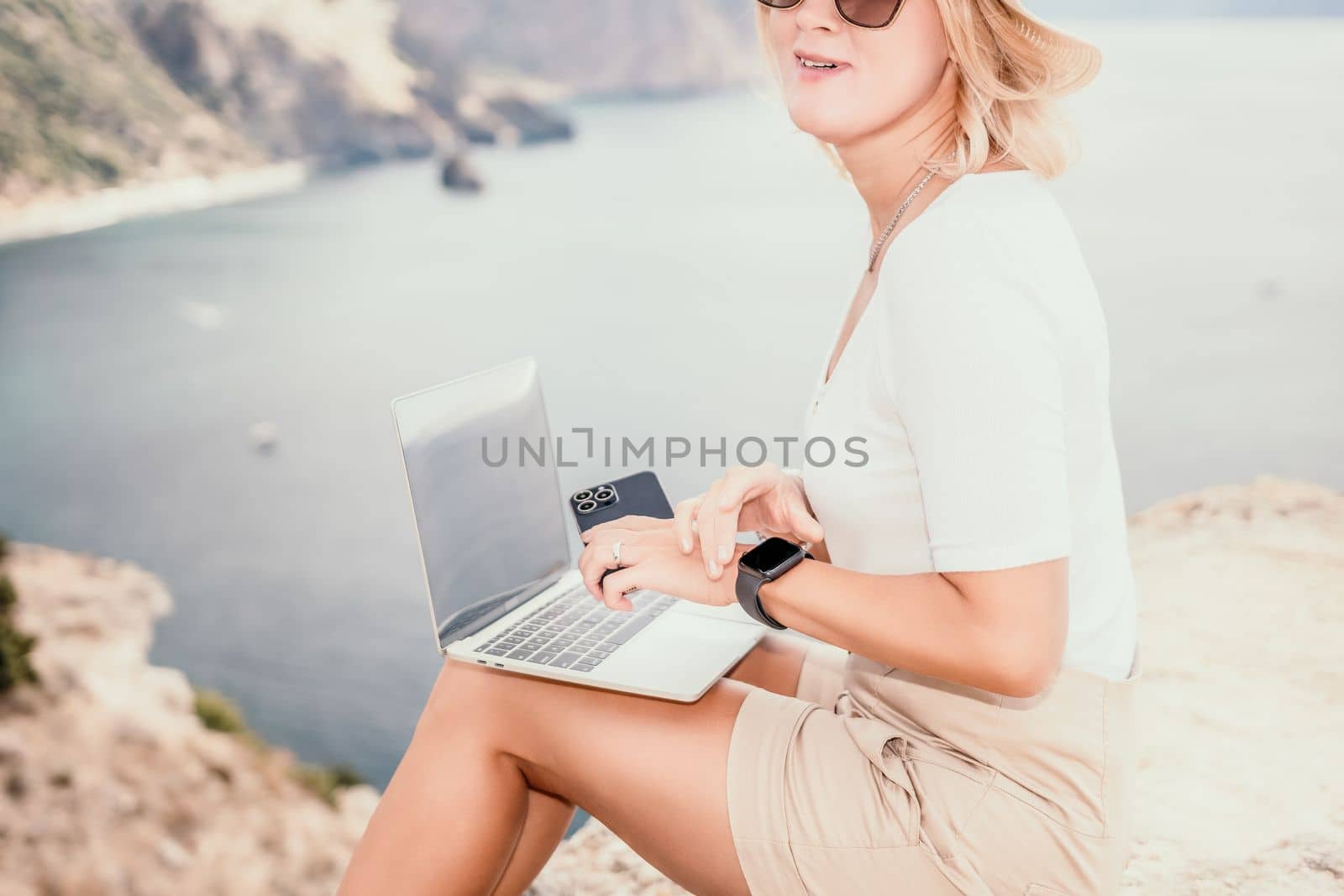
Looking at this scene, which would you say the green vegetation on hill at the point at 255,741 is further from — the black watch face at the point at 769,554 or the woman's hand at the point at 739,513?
the black watch face at the point at 769,554

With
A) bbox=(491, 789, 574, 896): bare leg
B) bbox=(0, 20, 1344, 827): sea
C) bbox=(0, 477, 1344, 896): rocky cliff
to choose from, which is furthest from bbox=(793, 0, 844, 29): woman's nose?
bbox=(0, 20, 1344, 827): sea

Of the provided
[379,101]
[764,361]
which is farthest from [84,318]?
[764,361]

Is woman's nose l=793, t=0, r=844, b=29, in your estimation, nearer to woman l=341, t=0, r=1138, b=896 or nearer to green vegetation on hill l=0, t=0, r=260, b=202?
woman l=341, t=0, r=1138, b=896

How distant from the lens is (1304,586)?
7.93 ft

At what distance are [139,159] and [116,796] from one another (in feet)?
7.11

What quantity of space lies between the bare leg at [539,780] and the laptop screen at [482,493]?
0.14 m

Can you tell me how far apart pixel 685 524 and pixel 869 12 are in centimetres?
52

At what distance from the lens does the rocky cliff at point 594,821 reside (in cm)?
156

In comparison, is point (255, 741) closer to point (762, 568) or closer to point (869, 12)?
point (762, 568)

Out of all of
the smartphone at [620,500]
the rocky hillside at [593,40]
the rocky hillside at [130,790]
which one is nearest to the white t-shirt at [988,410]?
the smartphone at [620,500]

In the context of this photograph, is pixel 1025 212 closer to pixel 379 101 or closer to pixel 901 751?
pixel 901 751

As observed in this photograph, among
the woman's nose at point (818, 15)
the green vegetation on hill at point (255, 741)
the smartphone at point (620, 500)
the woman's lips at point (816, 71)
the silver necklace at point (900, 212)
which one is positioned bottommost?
the green vegetation on hill at point (255, 741)

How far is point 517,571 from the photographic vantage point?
1.22 m

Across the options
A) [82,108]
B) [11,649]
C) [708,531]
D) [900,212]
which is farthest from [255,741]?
[900,212]
